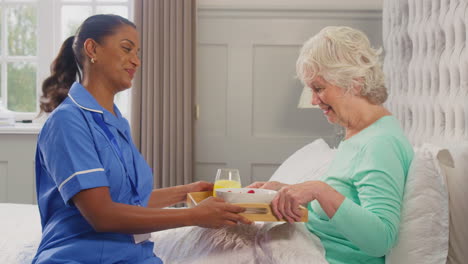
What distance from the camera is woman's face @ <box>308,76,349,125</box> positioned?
5.39 ft

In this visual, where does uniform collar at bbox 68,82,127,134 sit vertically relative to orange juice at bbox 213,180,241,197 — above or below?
above

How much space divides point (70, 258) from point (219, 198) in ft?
1.40

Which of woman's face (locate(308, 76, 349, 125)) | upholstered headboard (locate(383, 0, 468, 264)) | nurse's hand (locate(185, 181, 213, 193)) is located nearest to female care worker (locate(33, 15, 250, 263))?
nurse's hand (locate(185, 181, 213, 193))

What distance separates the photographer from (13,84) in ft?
13.4

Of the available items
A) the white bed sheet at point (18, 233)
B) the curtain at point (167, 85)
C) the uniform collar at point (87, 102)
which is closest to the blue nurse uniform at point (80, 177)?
the uniform collar at point (87, 102)

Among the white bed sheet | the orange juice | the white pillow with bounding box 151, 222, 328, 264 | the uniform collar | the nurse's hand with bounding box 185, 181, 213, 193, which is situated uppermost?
the uniform collar

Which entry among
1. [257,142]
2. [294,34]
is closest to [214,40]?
[294,34]

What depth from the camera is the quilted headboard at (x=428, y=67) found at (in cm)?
197

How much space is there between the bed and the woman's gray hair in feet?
0.84

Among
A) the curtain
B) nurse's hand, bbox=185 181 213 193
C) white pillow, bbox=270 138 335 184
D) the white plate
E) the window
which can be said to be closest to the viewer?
the white plate

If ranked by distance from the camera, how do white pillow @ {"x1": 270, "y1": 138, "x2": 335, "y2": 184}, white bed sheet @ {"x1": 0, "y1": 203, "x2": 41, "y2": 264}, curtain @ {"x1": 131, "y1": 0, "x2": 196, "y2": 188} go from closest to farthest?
white bed sheet @ {"x1": 0, "y1": 203, "x2": 41, "y2": 264}, white pillow @ {"x1": 270, "y1": 138, "x2": 335, "y2": 184}, curtain @ {"x1": 131, "y1": 0, "x2": 196, "y2": 188}

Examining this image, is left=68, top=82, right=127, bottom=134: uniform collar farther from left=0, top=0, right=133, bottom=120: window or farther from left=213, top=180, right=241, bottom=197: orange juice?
left=0, top=0, right=133, bottom=120: window

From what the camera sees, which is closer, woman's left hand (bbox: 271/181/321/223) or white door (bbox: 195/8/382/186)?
woman's left hand (bbox: 271/181/321/223)

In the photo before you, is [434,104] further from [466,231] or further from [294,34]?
[294,34]
